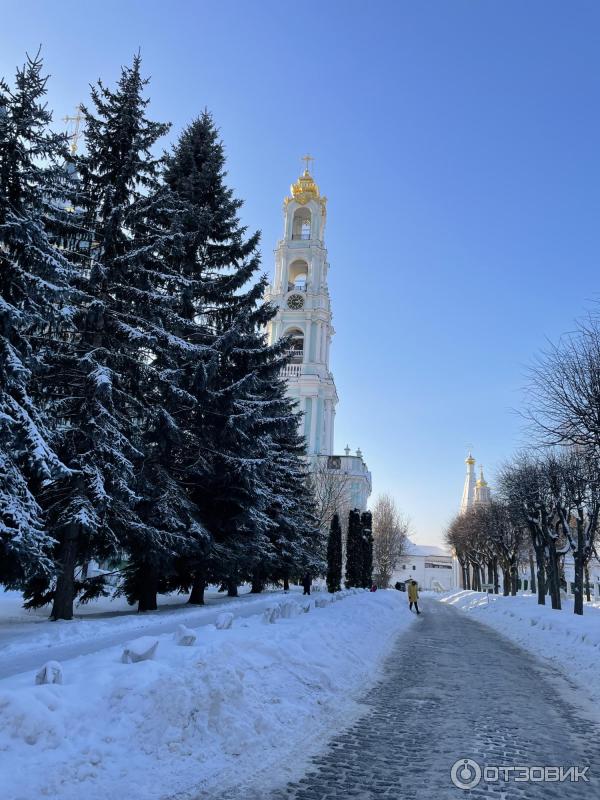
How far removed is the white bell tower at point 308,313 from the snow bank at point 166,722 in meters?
56.5

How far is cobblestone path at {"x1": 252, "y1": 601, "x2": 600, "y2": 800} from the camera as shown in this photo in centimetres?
505

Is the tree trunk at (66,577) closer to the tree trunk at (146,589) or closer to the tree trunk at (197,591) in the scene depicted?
the tree trunk at (146,589)

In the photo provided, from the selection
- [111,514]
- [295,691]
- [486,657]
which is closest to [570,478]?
[486,657]

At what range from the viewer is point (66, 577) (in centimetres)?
1472

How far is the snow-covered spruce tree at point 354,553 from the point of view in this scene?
43.5 m

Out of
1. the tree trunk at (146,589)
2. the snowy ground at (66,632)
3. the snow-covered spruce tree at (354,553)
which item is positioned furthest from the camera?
the snow-covered spruce tree at (354,553)

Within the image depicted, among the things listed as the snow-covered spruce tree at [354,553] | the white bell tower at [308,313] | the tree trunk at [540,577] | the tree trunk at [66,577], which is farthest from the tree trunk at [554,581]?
the white bell tower at [308,313]

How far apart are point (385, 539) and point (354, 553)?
36.5 m

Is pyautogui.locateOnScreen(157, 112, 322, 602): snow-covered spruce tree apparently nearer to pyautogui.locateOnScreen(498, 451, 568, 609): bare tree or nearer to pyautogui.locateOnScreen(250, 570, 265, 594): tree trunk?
pyautogui.locateOnScreen(250, 570, 265, 594): tree trunk

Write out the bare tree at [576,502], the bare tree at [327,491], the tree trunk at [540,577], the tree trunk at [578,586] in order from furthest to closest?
the bare tree at [327,491], the tree trunk at [540,577], the bare tree at [576,502], the tree trunk at [578,586]

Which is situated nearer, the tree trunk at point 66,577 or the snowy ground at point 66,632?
the snowy ground at point 66,632

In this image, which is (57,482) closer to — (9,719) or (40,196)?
(40,196)

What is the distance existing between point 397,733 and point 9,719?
13.4 feet

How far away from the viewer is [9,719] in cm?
482
